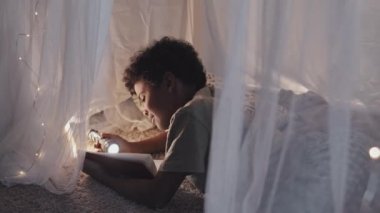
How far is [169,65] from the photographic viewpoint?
1553mm

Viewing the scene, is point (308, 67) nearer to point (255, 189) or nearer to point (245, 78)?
A: point (245, 78)

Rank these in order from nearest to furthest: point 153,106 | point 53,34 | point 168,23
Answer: point 53,34
point 153,106
point 168,23

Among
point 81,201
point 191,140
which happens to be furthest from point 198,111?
point 81,201

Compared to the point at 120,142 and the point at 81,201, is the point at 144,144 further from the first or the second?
the point at 81,201

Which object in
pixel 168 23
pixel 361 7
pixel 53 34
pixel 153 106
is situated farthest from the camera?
pixel 168 23

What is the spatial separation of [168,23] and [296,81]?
42.2 inches

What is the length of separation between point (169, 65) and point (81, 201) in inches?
17.4

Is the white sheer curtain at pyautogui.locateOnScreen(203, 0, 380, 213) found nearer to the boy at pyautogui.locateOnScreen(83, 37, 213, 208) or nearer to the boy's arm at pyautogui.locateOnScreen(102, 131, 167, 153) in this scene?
the boy at pyautogui.locateOnScreen(83, 37, 213, 208)

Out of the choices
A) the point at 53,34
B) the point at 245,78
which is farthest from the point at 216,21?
the point at 53,34

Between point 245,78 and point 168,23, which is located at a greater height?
point 168,23

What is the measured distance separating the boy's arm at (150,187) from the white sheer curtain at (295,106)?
0.33m

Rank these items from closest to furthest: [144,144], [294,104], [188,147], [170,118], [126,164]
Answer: [294,104] < [188,147] < [126,164] < [170,118] < [144,144]

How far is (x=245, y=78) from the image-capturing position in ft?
3.05

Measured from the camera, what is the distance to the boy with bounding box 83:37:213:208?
127cm
